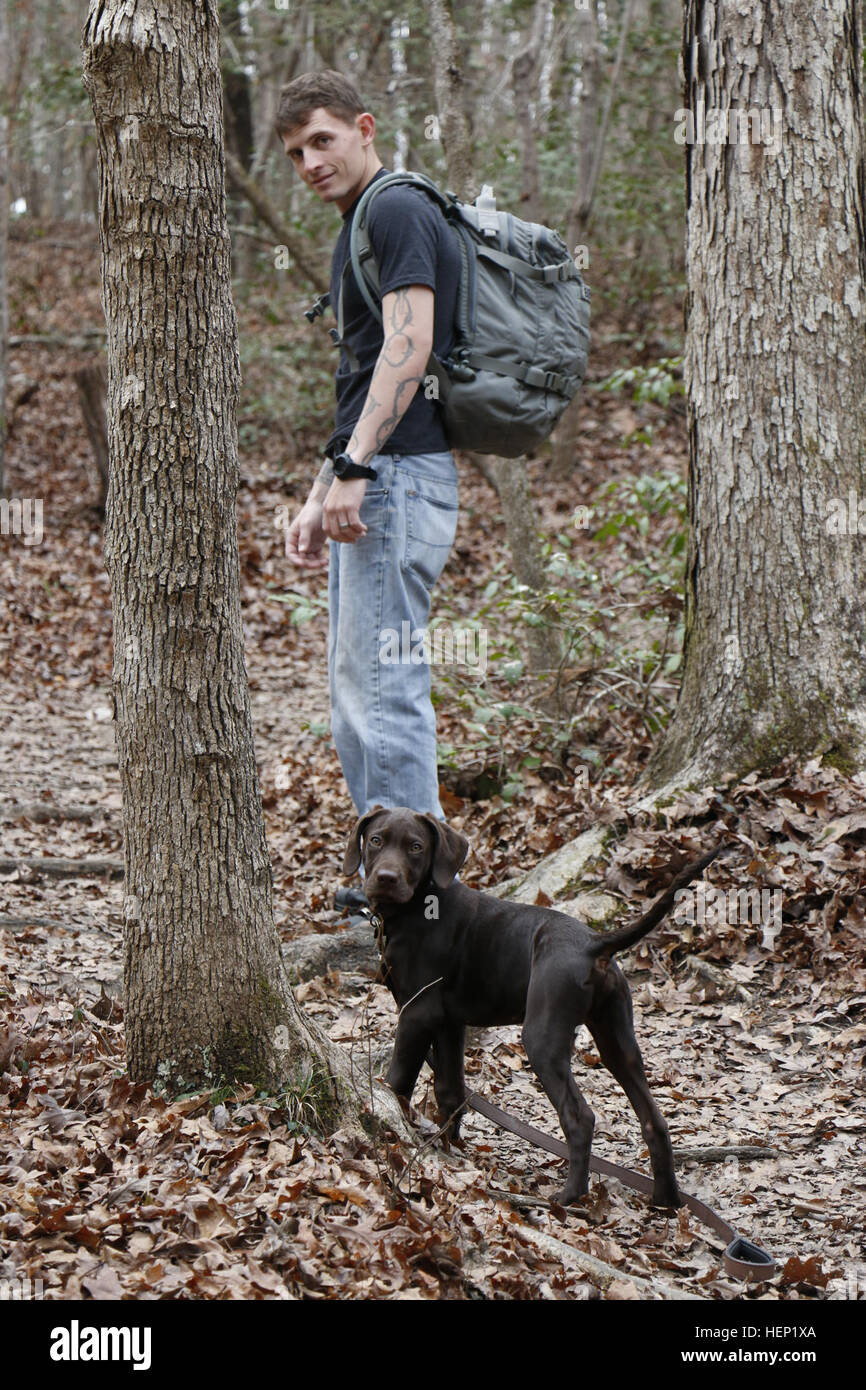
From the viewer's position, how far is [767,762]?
5203 millimetres

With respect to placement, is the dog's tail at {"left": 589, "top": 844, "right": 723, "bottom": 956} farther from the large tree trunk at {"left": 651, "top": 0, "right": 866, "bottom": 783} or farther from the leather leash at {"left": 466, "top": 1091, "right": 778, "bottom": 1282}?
the large tree trunk at {"left": 651, "top": 0, "right": 866, "bottom": 783}

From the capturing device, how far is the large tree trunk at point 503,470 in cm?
817

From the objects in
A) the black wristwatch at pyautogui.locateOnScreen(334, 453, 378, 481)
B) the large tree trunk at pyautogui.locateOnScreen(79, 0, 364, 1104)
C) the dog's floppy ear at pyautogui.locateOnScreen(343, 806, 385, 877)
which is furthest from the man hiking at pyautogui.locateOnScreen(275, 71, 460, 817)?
the large tree trunk at pyautogui.locateOnScreen(79, 0, 364, 1104)

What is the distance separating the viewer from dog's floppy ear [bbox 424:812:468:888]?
3.63 metres

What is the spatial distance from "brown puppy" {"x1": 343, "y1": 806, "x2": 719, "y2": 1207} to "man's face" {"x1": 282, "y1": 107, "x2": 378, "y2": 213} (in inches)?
97.7

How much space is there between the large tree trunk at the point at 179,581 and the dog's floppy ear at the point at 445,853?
505 mm

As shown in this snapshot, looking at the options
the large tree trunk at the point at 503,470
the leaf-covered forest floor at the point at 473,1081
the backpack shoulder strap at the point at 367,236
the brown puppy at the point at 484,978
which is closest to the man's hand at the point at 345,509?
the backpack shoulder strap at the point at 367,236

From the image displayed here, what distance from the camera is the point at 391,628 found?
15.2 feet

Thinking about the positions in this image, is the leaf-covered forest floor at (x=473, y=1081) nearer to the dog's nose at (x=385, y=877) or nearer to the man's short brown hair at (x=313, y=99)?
the dog's nose at (x=385, y=877)

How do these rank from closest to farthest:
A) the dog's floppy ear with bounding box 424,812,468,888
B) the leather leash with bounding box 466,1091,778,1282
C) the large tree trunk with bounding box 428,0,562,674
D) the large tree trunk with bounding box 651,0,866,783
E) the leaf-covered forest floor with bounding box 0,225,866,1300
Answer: the leaf-covered forest floor with bounding box 0,225,866,1300, the leather leash with bounding box 466,1091,778,1282, the dog's floppy ear with bounding box 424,812,468,888, the large tree trunk with bounding box 651,0,866,783, the large tree trunk with bounding box 428,0,562,674

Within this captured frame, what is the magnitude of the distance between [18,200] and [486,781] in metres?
27.6
